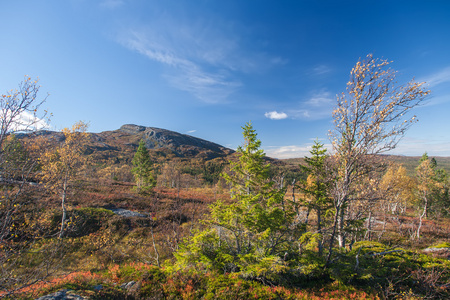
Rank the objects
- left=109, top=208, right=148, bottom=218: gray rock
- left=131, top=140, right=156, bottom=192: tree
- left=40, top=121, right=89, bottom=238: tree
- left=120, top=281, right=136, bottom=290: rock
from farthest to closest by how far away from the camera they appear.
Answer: left=131, top=140, right=156, bottom=192: tree
left=109, top=208, right=148, bottom=218: gray rock
left=40, top=121, right=89, bottom=238: tree
left=120, top=281, right=136, bottom=290: rock

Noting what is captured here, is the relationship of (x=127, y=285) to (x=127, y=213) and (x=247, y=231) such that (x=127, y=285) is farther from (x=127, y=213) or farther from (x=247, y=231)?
(x=127, y=213)

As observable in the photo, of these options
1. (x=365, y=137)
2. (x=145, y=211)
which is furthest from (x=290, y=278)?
(x=145, y=211)

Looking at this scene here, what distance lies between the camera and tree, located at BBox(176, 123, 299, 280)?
774 cm

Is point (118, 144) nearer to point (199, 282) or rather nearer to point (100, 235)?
point (100, 235)

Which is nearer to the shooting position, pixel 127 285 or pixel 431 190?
pixel 127 285

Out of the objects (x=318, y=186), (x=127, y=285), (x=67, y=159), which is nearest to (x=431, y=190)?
(x=318, y=186)

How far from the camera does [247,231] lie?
8.26 meters

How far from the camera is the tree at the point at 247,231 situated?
7738mm

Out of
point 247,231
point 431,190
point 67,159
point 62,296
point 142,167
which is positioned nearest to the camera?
point 62,296

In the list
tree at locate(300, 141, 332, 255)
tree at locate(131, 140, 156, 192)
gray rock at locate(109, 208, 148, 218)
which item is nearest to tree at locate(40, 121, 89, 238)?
gray rock at locate(109, 208, 148, 218)

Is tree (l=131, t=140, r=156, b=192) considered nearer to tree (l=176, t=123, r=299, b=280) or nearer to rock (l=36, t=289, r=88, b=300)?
tree (l=176, t=123, r=299, b=280)

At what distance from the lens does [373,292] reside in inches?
303

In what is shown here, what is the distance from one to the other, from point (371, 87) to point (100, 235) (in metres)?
23.2

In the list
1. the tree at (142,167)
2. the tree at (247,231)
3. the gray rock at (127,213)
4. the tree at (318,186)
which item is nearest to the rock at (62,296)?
the tree at (247,231)
